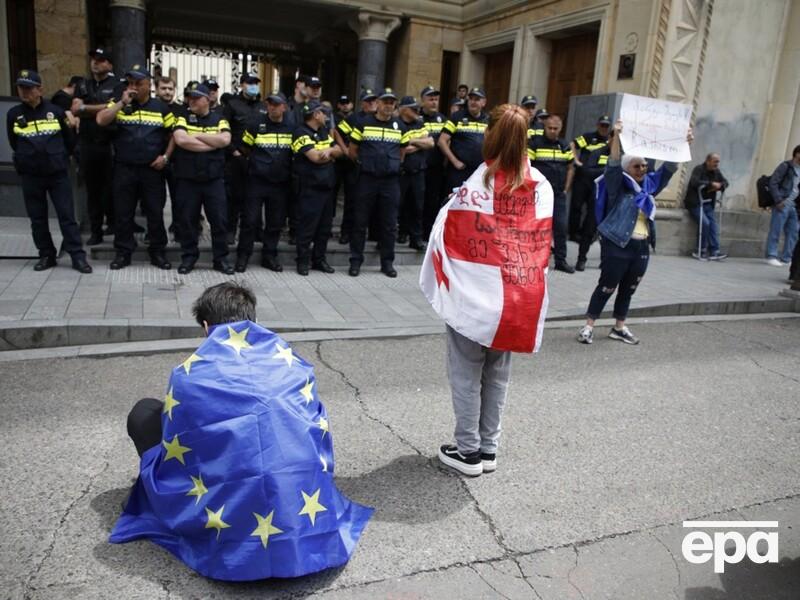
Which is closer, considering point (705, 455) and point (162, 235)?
point (705, 455)

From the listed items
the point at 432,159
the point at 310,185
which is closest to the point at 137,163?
the point at 310,185

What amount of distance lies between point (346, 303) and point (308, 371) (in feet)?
14.4

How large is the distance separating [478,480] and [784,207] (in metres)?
10.5

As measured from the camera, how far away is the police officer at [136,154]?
732 centimetres

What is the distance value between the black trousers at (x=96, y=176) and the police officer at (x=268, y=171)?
173cm

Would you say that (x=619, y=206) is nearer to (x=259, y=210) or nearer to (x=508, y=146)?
(x=508, y=146)

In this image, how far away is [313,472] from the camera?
8.78ft

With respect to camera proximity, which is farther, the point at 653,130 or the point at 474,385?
the point at 653,130

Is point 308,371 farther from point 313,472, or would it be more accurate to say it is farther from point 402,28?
point 402,28

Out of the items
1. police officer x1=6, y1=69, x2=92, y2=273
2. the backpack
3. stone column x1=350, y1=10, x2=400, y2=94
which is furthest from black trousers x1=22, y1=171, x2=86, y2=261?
the backpack

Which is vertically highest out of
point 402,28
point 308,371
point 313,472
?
point 402,28

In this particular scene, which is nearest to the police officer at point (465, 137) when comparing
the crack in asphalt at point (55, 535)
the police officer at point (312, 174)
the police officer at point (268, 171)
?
the police officer at point (312, 174)

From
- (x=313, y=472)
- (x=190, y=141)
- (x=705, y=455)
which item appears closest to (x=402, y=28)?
(x=190, y=141)

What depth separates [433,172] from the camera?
9.78 m
